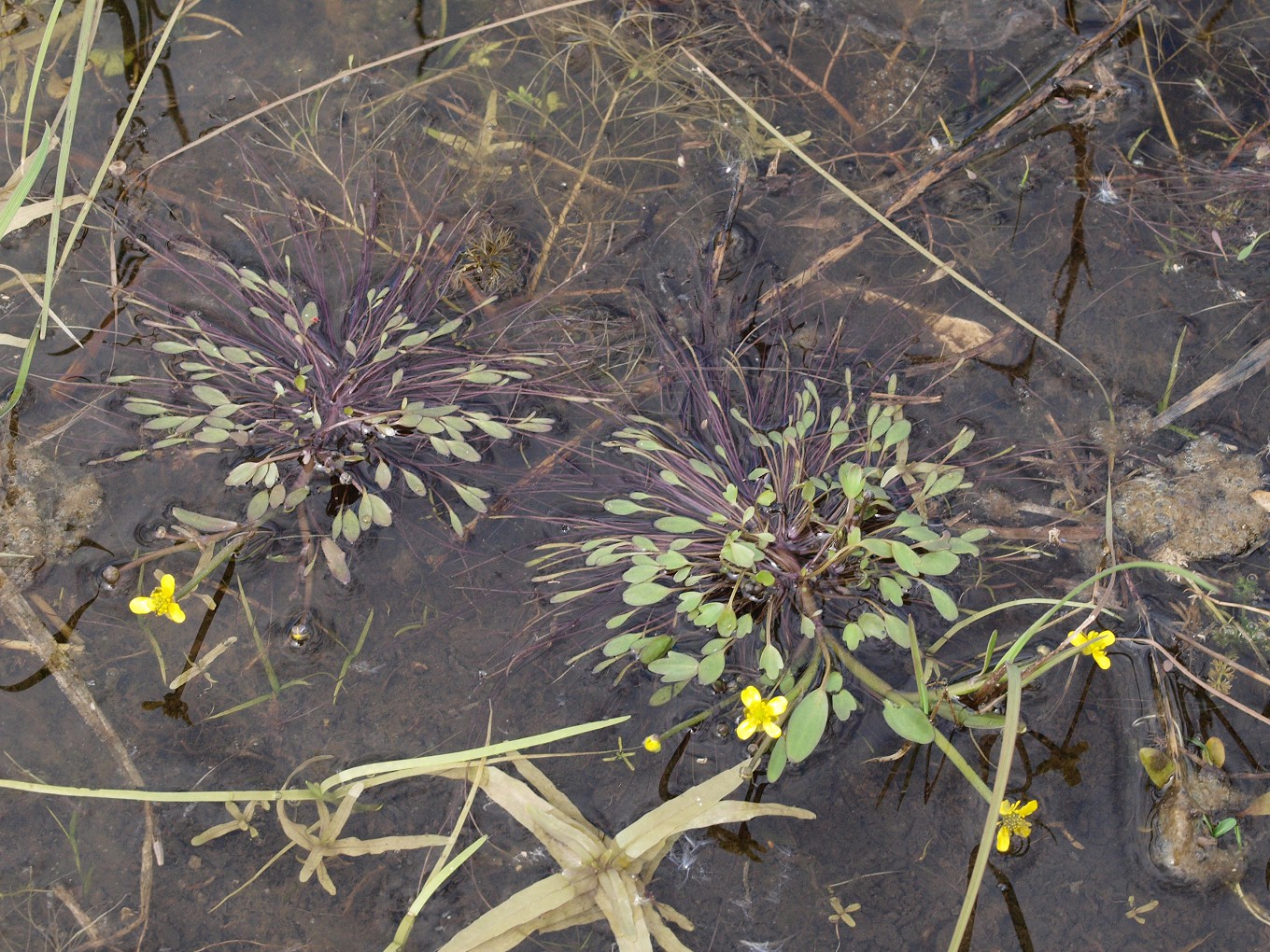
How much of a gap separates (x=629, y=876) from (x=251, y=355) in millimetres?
1826

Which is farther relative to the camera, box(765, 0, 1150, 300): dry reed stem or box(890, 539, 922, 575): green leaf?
box(765, 0, 1150, 300): dry reed stem

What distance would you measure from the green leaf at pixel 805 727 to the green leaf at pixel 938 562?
0.41m

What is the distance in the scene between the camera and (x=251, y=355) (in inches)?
107

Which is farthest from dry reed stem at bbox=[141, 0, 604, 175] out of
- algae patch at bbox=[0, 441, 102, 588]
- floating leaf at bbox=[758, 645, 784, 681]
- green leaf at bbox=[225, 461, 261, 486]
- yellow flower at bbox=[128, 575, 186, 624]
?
floating leaf at bbox=[758, 645, 784, 681]

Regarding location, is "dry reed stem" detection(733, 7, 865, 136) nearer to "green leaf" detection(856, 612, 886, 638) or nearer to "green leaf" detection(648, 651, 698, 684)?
"green leaf" detection(856, 612, 886, 638)

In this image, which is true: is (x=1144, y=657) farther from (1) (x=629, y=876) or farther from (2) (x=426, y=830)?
(2) (x=426, y=830)

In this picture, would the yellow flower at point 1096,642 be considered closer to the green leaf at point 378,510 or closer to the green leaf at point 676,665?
the green leaf at point 676,665

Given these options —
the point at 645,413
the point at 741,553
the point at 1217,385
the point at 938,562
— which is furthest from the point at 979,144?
the point at 741,553

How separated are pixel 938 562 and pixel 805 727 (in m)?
0.53

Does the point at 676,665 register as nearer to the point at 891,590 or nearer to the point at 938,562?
the point at 891,590

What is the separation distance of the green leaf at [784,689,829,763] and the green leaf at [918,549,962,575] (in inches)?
16.1

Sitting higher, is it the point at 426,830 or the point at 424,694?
the point at 424,694

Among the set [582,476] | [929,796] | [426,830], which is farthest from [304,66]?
[929,796]

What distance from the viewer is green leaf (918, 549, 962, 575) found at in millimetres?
2203
